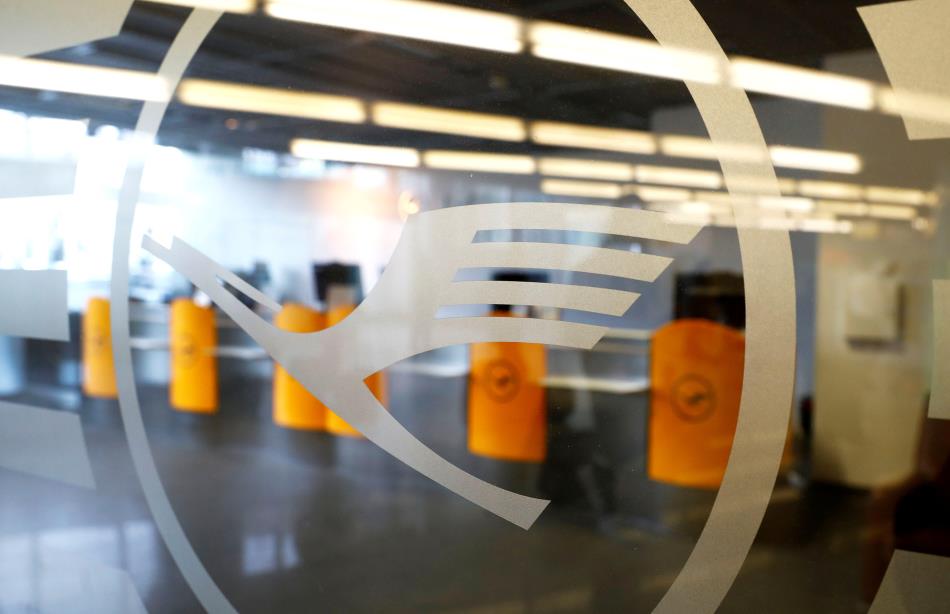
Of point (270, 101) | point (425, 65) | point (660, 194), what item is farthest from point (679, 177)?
point (270, 101)

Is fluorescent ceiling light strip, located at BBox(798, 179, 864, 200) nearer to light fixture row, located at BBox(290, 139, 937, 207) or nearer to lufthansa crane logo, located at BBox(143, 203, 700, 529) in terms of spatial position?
light fixture row, located at BBox(290, 139, 937, 207)

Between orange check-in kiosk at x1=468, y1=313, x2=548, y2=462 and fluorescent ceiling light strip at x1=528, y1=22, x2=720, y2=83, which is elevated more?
fluorescent ceiling light strip at x1=528, y1=22, x2=720, y2=83

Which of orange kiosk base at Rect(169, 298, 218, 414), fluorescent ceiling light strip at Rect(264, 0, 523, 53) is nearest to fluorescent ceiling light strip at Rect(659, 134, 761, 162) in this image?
fluorescent ceiling light strip at Rect(264, 0, 523, 53)

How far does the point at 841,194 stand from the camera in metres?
1.52

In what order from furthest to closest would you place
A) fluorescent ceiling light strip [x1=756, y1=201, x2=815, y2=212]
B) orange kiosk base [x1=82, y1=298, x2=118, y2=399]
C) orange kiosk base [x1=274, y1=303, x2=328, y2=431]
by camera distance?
orange kiosk base [x1=82, y1=298, x2=118, y2=399]
orange kiosk base [x1=274, y1=303, x2=328, y2=431]
fluorescent ceiling light strip [x1=756, y1=201, x2=815, y2=212]

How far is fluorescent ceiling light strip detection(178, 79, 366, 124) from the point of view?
6.74 ft

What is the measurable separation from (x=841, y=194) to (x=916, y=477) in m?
0.48

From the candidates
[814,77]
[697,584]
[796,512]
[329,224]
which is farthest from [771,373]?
[329,224]

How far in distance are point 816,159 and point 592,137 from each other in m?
0.43

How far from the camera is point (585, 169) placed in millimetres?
1767

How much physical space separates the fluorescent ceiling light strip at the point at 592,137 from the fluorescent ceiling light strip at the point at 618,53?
0.12m

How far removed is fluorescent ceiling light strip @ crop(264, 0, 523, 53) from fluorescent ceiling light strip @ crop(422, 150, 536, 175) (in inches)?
8.7

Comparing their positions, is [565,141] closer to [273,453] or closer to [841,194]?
[841,194]

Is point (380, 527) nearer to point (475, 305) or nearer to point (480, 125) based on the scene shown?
point (475, 305)
